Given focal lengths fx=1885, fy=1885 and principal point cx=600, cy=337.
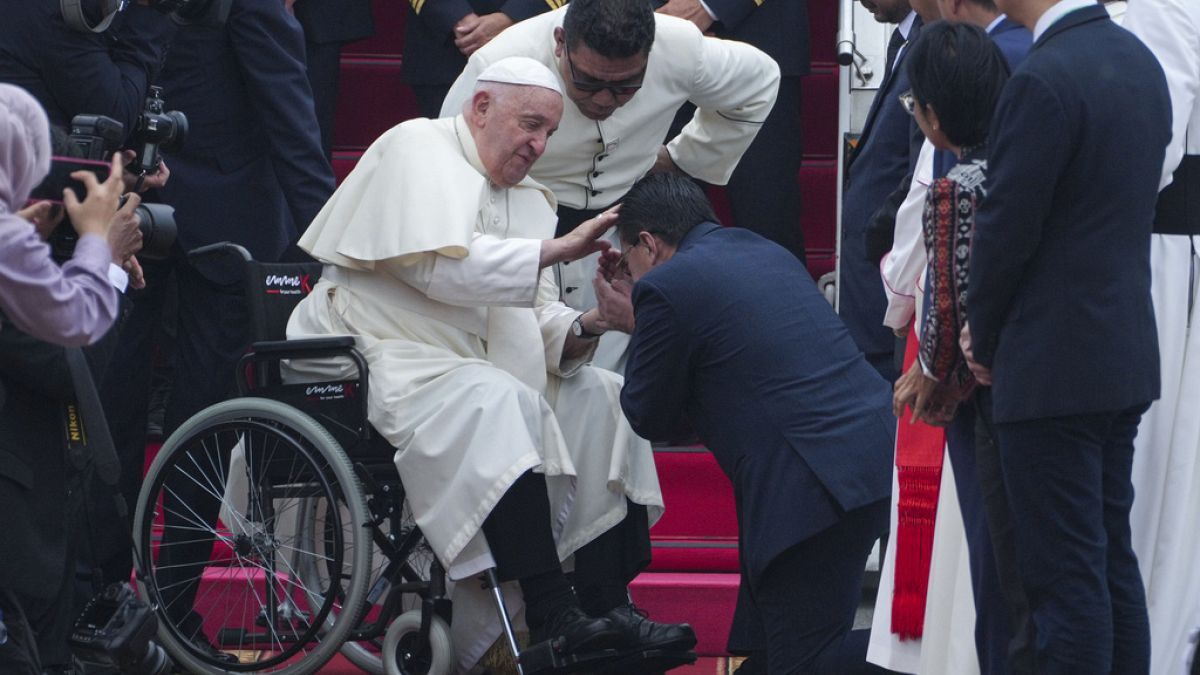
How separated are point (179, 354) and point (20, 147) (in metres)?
1.92

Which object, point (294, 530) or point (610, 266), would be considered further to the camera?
point (294, 530)

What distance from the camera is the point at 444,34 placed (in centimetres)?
554

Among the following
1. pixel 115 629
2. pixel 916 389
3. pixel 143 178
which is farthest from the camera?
pixel 143 178

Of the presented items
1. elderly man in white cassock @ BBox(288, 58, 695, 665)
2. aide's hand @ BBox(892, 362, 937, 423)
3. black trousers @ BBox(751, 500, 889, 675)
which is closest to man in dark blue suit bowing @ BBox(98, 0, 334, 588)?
elderly man in white cassock @ BBox(288, 58, 695, 665)

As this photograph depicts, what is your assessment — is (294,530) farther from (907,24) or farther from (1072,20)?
(1072,20)

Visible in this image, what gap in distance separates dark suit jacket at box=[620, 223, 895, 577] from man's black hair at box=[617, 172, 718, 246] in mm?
63

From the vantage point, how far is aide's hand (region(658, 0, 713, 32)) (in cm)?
545

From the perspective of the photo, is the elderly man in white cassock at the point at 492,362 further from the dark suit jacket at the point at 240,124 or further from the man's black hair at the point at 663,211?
the dark suit jacket at the point at 240,124

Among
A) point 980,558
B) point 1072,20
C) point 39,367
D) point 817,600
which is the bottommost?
point 817,600

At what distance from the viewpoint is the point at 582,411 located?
4.57m

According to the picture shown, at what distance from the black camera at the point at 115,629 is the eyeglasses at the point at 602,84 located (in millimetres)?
1745

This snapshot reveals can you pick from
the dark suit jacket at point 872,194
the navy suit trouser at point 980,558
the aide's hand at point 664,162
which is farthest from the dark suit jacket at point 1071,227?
the aide's hand at point 664,162

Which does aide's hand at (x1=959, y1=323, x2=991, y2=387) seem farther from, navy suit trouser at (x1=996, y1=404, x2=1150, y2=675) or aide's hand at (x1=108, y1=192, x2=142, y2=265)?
aide's hand at (x1=108, y1=192, x2=142, y2=265)

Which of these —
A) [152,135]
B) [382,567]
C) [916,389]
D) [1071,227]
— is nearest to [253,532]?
[382,567]
